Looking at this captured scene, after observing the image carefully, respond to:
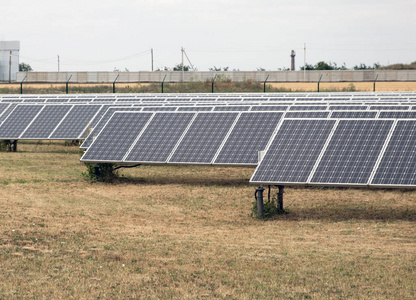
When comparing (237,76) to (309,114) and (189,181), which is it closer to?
(189,181)

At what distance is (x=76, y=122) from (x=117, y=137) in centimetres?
1227

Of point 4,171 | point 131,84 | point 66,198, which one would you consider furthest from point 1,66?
point 66,198

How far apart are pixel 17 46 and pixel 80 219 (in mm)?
96046

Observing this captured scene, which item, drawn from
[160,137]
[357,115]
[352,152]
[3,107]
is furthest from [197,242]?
[3,107]

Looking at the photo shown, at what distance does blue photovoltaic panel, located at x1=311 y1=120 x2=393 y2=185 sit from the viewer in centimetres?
1777

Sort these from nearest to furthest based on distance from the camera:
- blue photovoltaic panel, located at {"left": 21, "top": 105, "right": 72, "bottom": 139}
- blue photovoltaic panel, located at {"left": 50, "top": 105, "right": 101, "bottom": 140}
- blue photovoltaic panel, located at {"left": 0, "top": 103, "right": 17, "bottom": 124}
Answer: blue photovoltaic panel, located at {"left": 50, "top": 105, "right": 101, "bottom": 140} < blue photovoltaic panel, located at {"left": 21, "top": 105, "right": 72, "bottom": 139} < blue photovoltaic panel, located at {"left": 0, "top": 103, "right": 17, "bottom": 124}

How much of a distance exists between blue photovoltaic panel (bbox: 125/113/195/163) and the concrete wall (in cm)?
5147

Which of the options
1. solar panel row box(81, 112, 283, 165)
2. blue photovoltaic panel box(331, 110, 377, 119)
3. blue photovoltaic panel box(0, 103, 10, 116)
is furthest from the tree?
blue photovoltaic panel box(331, 110, 377, 119)

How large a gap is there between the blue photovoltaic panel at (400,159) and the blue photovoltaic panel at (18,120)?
22.8m

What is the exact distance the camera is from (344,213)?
19.0 m

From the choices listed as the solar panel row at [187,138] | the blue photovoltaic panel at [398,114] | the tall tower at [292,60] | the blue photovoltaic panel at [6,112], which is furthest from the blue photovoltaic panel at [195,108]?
the tall tower at [292,60]

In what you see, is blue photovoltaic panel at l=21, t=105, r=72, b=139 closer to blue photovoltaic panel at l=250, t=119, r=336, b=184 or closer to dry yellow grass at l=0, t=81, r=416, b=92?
blue photovoltaic panel at l=250, t=119, r=336, b=184

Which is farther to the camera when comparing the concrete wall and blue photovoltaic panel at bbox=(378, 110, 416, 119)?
the concrete wall

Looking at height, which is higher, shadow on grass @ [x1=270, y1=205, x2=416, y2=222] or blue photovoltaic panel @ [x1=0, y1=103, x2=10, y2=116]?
blue photovoltaic panel @ [x1=0, y1=103, x2=10, y2=116]
